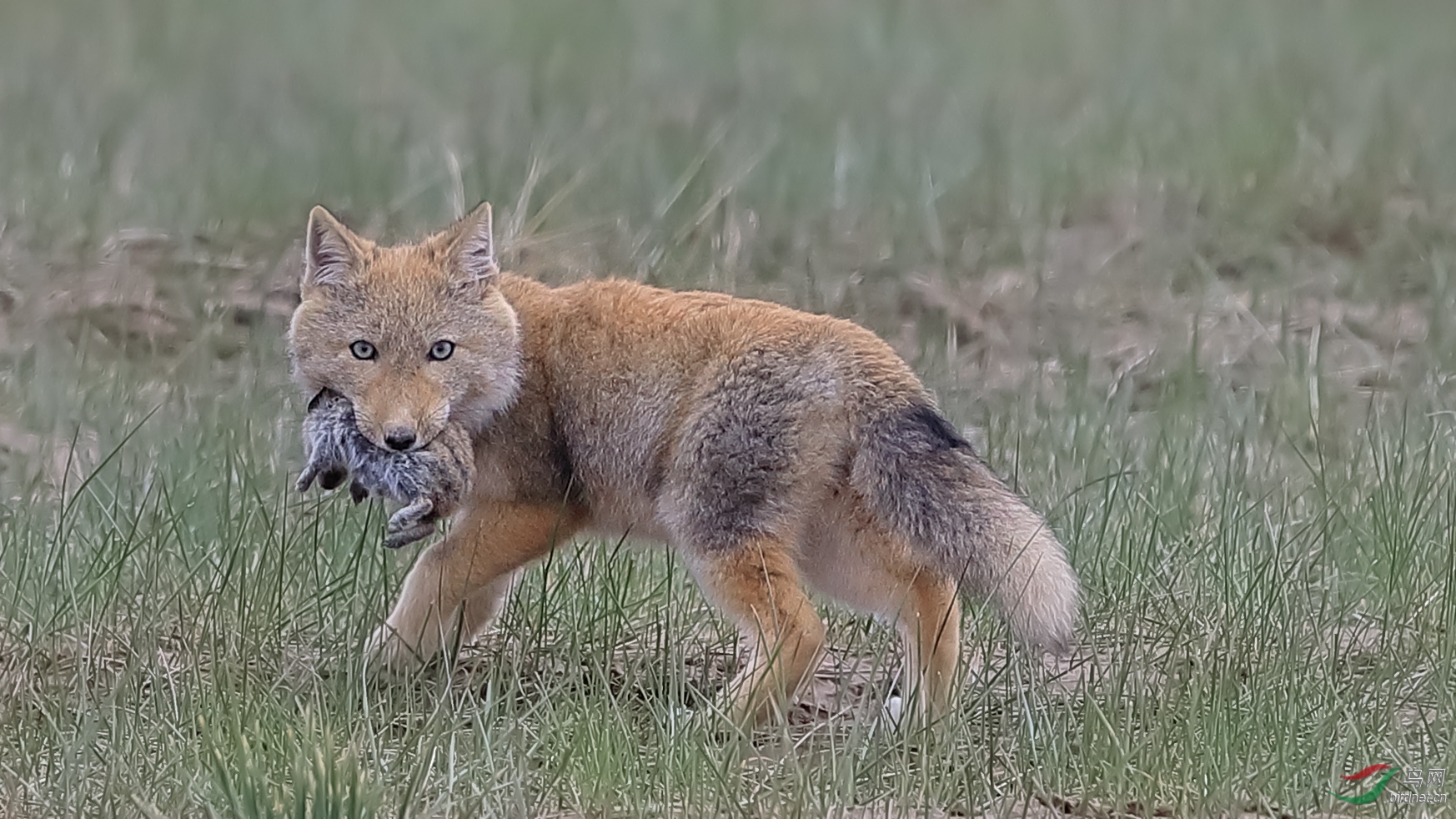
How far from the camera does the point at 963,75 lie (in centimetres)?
1218

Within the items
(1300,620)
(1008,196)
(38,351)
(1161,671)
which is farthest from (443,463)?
(1008,196)

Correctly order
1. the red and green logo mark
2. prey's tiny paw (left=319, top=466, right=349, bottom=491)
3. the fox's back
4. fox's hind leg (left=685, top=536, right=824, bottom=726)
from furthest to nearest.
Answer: prey's tiny paw (left=319, top=466, right=349, bottom=491) < the fox's back < fox's hind leg (left=685, top=536, right=824, bottom=726) < the red and green logo mark

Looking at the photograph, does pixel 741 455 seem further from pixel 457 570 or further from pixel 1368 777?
pixel 1368 777

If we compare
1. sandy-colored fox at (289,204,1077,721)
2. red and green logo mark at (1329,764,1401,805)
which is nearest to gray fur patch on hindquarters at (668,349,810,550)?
sandy-colored fox at (289,204,1077,721)

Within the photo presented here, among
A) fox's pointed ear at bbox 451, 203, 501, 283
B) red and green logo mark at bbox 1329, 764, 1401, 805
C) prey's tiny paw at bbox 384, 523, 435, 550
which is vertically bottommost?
red and green logo mark at bbox 1329, 764, 1401, 805

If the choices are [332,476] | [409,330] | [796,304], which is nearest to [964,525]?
[409,330]

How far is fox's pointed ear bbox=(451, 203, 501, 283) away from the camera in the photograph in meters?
5.05

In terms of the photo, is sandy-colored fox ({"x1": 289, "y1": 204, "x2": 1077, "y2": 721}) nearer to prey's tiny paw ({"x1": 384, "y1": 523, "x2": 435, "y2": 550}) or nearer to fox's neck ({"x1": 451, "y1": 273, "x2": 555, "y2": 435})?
fox's neck ({"x1": 451, "y1": 273, "x2": 555, "y2": 435})

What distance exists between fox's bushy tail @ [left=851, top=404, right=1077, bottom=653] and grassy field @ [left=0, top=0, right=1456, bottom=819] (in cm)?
21

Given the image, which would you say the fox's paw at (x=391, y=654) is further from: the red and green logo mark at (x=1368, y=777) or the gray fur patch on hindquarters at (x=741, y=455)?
the red and green logo mark at (x=1368, y=777)

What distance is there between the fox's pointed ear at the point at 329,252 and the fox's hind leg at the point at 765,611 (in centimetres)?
133

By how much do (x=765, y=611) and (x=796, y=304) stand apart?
421 centimetres

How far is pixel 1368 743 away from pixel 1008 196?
6.14 m

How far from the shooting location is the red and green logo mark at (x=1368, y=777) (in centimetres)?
409
